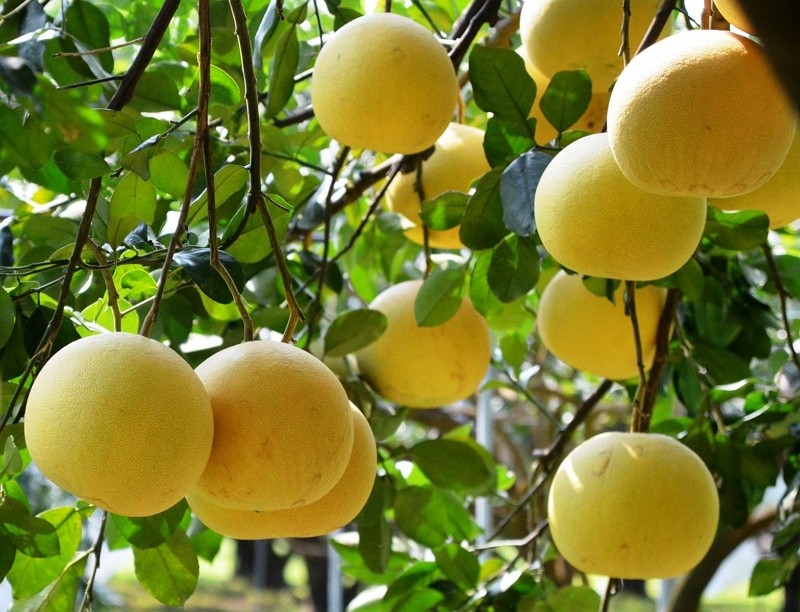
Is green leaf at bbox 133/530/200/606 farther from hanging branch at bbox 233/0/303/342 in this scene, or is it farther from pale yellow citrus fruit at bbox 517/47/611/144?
pale yellow citrus fruit at bbox 517/47/611/144

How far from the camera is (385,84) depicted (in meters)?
0.71

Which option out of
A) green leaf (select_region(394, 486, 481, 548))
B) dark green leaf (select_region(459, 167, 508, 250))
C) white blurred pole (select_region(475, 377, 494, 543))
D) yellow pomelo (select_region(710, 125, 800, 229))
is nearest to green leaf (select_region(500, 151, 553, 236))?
dark green leaf (select_region(459, 167, 508, 250))

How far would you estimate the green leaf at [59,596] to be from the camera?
0.75 metres

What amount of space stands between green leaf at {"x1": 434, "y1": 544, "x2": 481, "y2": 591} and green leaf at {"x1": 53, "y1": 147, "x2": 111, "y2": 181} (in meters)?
0.57

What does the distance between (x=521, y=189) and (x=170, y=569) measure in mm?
403

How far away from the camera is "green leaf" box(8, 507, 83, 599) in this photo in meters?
0.75

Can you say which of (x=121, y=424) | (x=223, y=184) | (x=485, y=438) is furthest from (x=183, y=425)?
(x=485, y=438)

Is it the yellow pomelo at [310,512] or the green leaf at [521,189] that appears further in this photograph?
the green leaf at [521,189]

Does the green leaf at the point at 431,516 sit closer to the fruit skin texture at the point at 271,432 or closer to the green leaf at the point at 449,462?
the green leaf at the point at 449,462

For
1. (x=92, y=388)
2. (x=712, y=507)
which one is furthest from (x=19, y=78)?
(x=712, y=507)

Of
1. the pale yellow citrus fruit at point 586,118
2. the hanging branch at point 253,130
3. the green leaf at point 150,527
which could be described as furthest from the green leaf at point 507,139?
the green leaf at point 150,527

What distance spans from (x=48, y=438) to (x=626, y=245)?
32 centimetres

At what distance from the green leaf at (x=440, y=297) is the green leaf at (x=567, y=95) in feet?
0.72

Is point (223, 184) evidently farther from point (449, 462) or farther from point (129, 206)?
point (449, 462)
